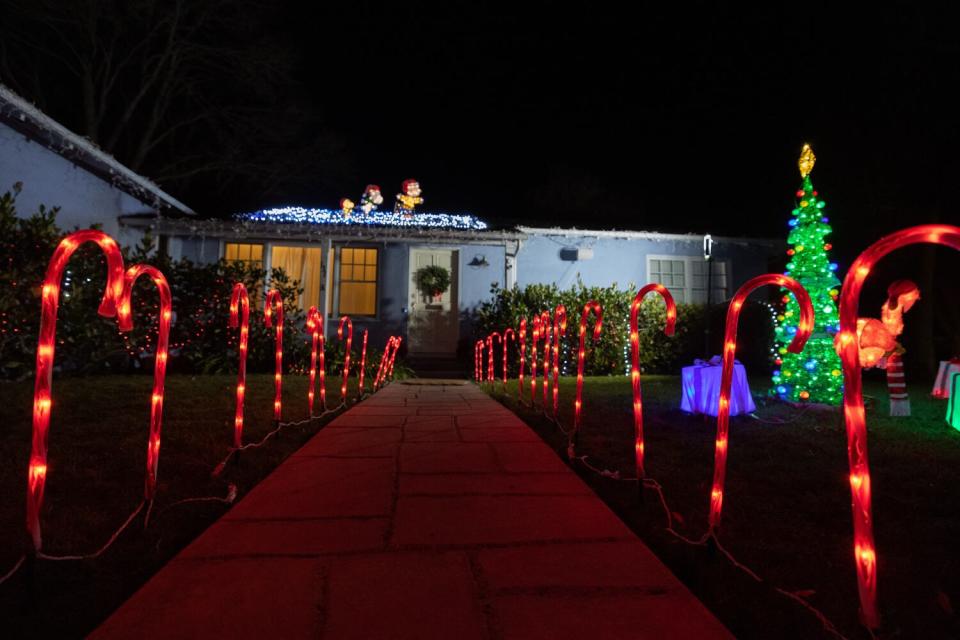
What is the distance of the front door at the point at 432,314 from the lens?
1176 centimetres

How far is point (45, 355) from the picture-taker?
1807mm

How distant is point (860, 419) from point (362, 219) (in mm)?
11302

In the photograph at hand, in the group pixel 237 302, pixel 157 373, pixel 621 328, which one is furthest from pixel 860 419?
pixel 621 328

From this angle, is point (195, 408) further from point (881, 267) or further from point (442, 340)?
point (881, 267)

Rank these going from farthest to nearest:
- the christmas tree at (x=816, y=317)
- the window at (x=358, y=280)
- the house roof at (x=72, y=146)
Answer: the window at (x=358, y=280), the house roof at (x=72, y=146), the christmas tree at (x=816, y=317)

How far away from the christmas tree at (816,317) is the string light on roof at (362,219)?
19.7 ft

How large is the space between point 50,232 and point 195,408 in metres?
3.54

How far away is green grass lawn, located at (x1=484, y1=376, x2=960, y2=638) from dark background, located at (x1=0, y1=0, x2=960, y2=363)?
30.8 ft

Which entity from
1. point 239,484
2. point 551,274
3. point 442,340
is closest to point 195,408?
point 239,484

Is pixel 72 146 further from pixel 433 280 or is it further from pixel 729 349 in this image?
pixel 729 349

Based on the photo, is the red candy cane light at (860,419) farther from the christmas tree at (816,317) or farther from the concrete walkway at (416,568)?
the christmas tree at (816,317)

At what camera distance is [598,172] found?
66.2 feet

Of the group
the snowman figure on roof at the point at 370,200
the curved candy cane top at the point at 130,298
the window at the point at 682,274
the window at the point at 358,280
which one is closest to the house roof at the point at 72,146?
the window at the point at 358,280

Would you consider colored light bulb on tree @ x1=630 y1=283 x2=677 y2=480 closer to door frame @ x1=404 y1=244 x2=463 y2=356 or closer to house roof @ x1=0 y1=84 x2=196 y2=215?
house roof @ x1=0 y1=84 x2=196 y2=215
